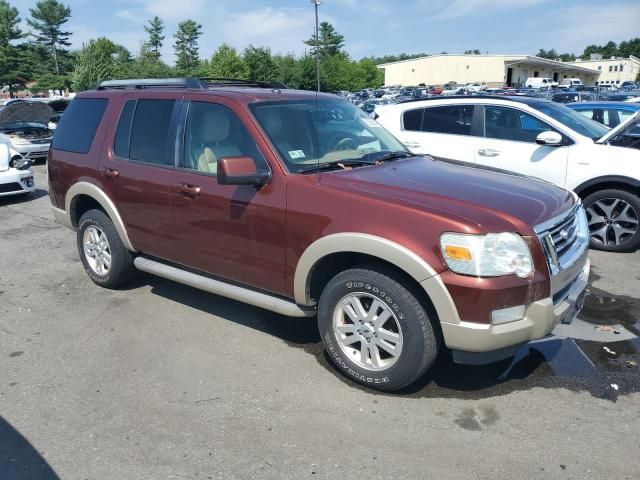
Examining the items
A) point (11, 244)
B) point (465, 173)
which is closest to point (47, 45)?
point (11, 244)

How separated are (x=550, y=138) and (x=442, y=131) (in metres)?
1.59

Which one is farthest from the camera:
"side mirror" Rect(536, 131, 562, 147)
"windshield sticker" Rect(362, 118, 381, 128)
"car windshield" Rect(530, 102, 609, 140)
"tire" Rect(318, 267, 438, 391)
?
"car windshield" Rect(530, 102, 609, 140)

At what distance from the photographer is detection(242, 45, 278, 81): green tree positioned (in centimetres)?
5066

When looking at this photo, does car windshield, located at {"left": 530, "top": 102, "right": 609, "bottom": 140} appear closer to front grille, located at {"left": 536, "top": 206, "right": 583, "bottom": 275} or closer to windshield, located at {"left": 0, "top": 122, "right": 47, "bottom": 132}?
front grille, located at {"left": 536, "top": 206, "right": 583, "bottom": 275}

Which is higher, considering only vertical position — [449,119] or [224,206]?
[449,119]

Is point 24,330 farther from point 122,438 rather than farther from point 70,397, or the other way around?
point 122,438

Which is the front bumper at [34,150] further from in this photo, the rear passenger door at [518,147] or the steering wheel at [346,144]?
the steering wheel at [346,144]

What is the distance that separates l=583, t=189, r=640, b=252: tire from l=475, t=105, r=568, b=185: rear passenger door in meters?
0.49

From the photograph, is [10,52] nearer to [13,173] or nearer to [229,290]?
[13,173]

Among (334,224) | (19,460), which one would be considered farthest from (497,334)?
(19,460)

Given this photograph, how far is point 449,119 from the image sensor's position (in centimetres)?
770

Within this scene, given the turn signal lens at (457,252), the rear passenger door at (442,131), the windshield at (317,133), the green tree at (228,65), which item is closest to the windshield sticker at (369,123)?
the windshield at (317,133)

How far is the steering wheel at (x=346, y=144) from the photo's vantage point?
4176 millimetres

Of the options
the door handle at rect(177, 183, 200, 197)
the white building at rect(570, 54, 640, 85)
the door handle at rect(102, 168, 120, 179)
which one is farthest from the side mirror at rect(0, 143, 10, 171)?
the white building at rect(570, 54, 640, 85)
